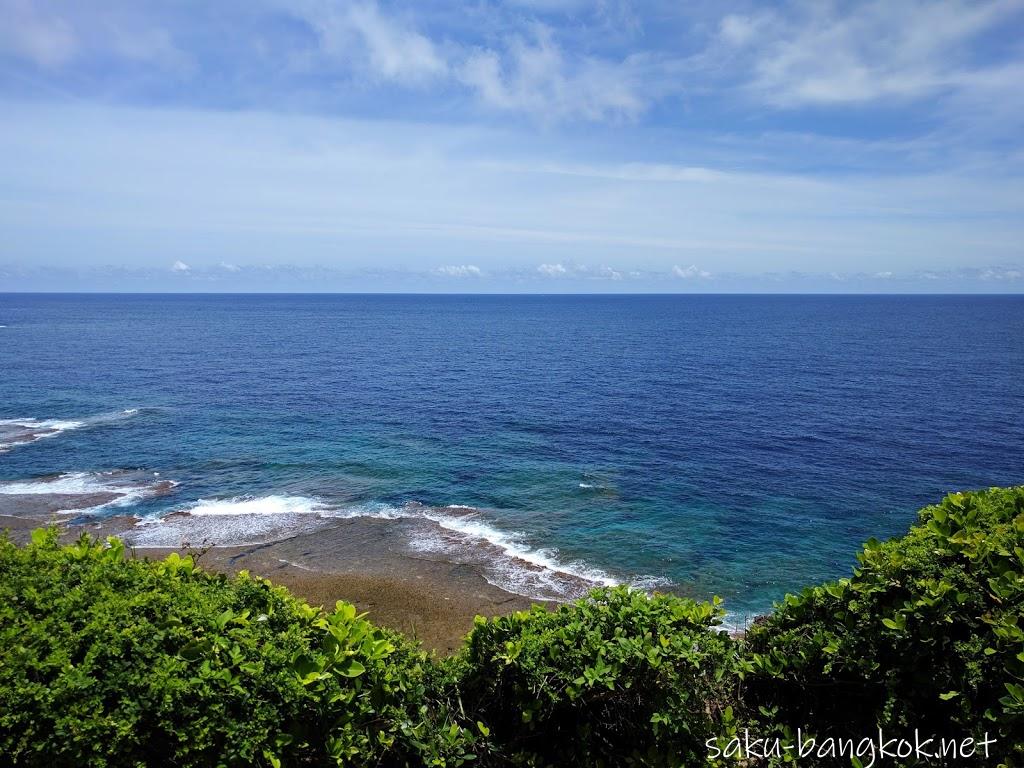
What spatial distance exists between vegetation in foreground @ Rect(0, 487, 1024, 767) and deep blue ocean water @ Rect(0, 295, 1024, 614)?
21251mm

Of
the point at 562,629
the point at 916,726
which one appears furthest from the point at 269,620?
the point at 916,726

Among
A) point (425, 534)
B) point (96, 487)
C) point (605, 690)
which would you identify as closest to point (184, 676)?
point (605, 690)

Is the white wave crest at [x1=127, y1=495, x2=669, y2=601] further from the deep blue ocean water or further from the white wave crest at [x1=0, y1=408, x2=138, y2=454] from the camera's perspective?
the white wave crest at [x1=0, y1=408, x2=138, y2=454]

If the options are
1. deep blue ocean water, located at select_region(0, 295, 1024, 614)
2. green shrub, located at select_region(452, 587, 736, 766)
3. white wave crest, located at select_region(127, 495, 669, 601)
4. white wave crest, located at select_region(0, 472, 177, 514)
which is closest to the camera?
green shrub, located at select_region(452, 587, 736, 766)

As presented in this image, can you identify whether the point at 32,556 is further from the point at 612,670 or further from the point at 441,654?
the point at 441,654

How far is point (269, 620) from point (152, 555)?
28997 millimetres

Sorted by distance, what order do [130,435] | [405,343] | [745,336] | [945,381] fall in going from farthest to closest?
1. [745,336]
2. [405,343]
3. [945,381]
4. [130,435]

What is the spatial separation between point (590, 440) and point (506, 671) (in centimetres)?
4625

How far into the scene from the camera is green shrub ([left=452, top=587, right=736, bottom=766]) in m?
10.3

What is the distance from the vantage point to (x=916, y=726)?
32.4 feet

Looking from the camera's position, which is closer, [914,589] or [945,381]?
[914,589]

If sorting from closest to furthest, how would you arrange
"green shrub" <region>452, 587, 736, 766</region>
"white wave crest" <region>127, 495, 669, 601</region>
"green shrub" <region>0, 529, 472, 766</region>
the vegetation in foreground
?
"green shrub" <region>0, 529, 472, 766</region>
the vegetation in foreground
"green shrub" <region>452, 587, 736, 766</region>
"white wave crest" <region>127, 495, 669, 601</region>

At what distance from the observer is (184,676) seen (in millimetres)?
8805

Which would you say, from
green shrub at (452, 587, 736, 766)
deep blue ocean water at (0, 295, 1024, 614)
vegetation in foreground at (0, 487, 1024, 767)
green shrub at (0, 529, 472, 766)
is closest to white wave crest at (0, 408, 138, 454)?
deep blue ocean water at (0, 295, 1024, 614)
